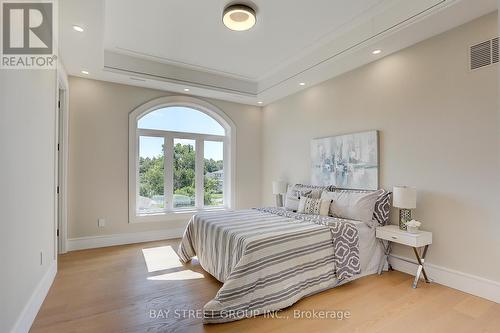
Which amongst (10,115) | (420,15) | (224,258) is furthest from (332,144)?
(10,115)

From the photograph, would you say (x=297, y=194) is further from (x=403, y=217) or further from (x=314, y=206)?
(x=403, y=217)

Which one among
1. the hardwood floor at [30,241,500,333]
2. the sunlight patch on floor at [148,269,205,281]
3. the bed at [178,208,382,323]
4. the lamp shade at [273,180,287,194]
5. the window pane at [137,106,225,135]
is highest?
the window pane at [137,106,225,135]

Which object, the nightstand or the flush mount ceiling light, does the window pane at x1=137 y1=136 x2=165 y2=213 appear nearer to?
the flush mount ceiling light

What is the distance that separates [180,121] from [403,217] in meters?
4.04

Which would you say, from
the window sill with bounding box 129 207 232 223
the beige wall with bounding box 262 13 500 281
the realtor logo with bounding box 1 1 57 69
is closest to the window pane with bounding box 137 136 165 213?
the window sill with bounding box 129 207 232 223

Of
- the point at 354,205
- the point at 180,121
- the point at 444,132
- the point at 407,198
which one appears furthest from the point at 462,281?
the point at 180,121

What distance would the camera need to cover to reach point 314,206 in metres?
3.52

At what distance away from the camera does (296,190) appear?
4.14 meters

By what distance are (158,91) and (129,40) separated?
4.03 ft

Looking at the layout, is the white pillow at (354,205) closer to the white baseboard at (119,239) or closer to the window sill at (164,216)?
the window sill at (164,216)

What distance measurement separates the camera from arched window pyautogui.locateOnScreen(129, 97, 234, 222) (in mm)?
4562

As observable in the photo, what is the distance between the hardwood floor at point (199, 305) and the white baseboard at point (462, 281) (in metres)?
0.08

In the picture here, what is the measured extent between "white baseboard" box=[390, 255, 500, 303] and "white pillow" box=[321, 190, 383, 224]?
0.71 metres

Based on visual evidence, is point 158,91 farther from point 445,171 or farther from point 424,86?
point 445,171
